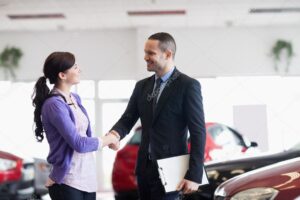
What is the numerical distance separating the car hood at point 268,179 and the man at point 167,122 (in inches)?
18.5

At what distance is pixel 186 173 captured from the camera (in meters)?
2.06

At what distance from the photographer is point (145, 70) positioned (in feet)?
33.8

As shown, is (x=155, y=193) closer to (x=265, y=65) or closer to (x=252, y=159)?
(x=252, y=159)

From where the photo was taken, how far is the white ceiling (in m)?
8.50

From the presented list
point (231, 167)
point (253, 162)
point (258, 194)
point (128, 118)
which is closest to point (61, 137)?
point (128, 118)

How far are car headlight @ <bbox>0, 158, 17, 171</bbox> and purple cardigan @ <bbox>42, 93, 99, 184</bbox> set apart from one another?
2.75 meters

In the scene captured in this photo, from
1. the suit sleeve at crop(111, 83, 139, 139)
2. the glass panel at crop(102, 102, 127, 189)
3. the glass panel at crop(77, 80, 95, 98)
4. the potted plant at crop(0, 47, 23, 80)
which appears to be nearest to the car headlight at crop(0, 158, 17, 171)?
the suit sleeve at crop(111, 83, 139, 139)

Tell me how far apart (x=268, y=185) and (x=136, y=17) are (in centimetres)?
754

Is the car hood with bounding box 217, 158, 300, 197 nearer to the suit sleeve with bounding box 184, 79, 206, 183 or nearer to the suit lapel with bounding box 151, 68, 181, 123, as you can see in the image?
the suit sleeve with bounding box 184, 79, 206, 183

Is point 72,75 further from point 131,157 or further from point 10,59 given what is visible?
point 10,59

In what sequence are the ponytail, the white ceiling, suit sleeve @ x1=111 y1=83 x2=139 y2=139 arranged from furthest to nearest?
1. the white ceiling
2. suit sleeve @ x1=111 y1=83 x2=139 y2=139
3. the ponytail

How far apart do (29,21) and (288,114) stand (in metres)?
5.75

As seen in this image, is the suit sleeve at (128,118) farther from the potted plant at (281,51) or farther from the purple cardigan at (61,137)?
the potted plant at (281,51)

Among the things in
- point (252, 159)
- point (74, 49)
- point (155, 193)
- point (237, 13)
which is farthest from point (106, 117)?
point (155, 193)
